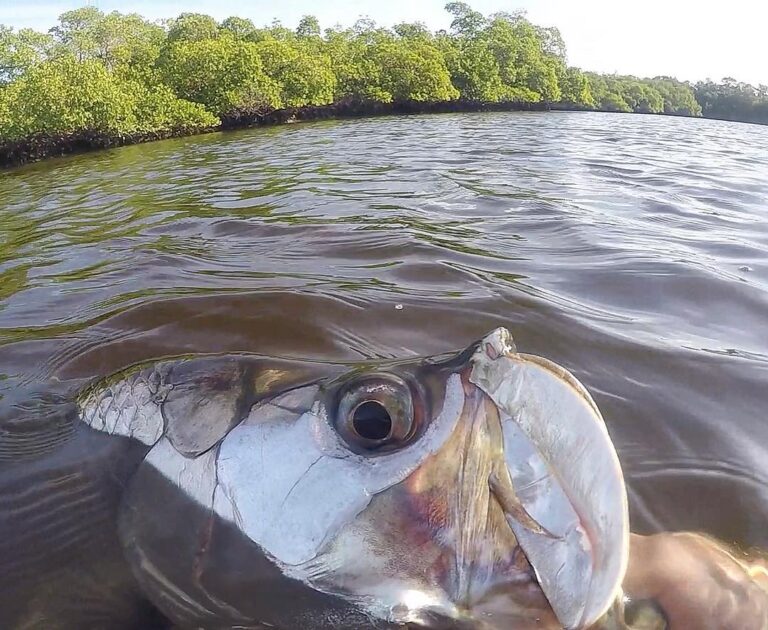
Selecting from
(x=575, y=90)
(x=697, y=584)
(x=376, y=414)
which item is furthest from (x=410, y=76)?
(x=376, y=414)

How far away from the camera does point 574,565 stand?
1.27 metres

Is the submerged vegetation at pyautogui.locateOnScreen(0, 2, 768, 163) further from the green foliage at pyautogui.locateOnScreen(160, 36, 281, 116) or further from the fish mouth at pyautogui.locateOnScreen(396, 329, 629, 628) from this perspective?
the fish mouth at pyautogui.locateOnScreen(396, 329, 629, 628)

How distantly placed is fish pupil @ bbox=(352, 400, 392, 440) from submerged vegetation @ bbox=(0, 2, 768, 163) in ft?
76.1

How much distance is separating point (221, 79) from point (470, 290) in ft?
105

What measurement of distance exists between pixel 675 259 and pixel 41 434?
4004mm

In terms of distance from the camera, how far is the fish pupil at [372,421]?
1352 millimetres

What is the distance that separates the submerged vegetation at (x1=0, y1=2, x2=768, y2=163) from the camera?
74.4 ft

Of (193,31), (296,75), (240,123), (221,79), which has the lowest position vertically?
(240,123)

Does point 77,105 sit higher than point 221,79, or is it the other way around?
point 221,79

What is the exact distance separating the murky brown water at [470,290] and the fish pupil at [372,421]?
42.1 inches

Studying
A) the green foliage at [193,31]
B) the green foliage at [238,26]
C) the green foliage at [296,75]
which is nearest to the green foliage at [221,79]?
the green foliage at [296,75]

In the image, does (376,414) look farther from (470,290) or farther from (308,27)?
(308,27)

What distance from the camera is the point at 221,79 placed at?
3192cm

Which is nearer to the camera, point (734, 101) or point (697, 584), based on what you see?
point (697, 584)
